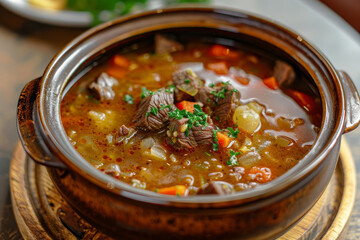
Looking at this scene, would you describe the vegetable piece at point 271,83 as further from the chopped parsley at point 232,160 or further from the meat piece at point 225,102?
the chopped parsley at point 232,160

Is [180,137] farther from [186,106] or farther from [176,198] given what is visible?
[176,198]

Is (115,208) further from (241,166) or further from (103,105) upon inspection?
(103,105)

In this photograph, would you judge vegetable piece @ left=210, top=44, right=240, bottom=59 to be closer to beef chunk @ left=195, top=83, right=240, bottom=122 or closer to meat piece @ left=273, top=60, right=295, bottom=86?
meat piece @ left=273, top=60, right=295, bottom=86

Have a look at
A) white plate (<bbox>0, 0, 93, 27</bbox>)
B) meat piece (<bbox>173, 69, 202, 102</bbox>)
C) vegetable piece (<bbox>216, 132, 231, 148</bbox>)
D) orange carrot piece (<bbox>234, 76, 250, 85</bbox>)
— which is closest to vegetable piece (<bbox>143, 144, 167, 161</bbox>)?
vegetable piece (<bbox>216, 132, 231, 148</bbox>)

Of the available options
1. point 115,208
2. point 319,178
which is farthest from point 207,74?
point 115,208

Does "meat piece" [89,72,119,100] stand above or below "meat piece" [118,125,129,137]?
above

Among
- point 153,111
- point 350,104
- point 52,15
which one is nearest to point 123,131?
point 153,111
